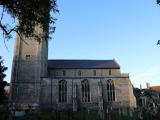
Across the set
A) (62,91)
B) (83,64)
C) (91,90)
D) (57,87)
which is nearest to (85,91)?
(91,90)

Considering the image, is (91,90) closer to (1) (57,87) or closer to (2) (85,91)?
(2) (85,91)

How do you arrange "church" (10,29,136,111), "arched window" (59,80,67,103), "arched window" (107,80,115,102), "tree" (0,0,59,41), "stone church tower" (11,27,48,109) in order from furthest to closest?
"arched window" (107,80,115,102)
"arched window" (59,80,67,103)
"church" (10,29,136,111)
"stone church tower" (11,27,48,109)
"tree" (0,0,59,41)

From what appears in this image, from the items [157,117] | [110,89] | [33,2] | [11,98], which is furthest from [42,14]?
[110,89]

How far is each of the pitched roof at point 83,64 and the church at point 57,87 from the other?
2.57 m

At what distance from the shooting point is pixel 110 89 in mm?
49500

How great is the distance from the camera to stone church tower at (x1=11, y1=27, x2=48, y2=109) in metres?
45.5

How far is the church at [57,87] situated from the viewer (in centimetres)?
4609

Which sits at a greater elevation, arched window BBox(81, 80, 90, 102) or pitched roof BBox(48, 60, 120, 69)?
pitched roof BBox(48, 60, 120, 69)

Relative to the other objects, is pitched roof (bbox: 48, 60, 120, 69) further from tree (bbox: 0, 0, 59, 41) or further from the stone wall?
tree (bbox: 0, 0, 59, 41)

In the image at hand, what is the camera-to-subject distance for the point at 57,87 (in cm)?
4800

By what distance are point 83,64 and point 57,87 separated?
9.63 metres

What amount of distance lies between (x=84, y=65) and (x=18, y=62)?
14.2 m

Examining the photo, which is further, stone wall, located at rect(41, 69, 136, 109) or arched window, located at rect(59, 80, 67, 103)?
arched window, located at rect(59, 80, 67, 103)

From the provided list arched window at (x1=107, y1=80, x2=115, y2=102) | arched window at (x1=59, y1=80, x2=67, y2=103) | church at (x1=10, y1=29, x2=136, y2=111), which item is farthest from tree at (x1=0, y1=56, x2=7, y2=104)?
arched window at (x1=107, y1=80, x2=115, y2=102)
